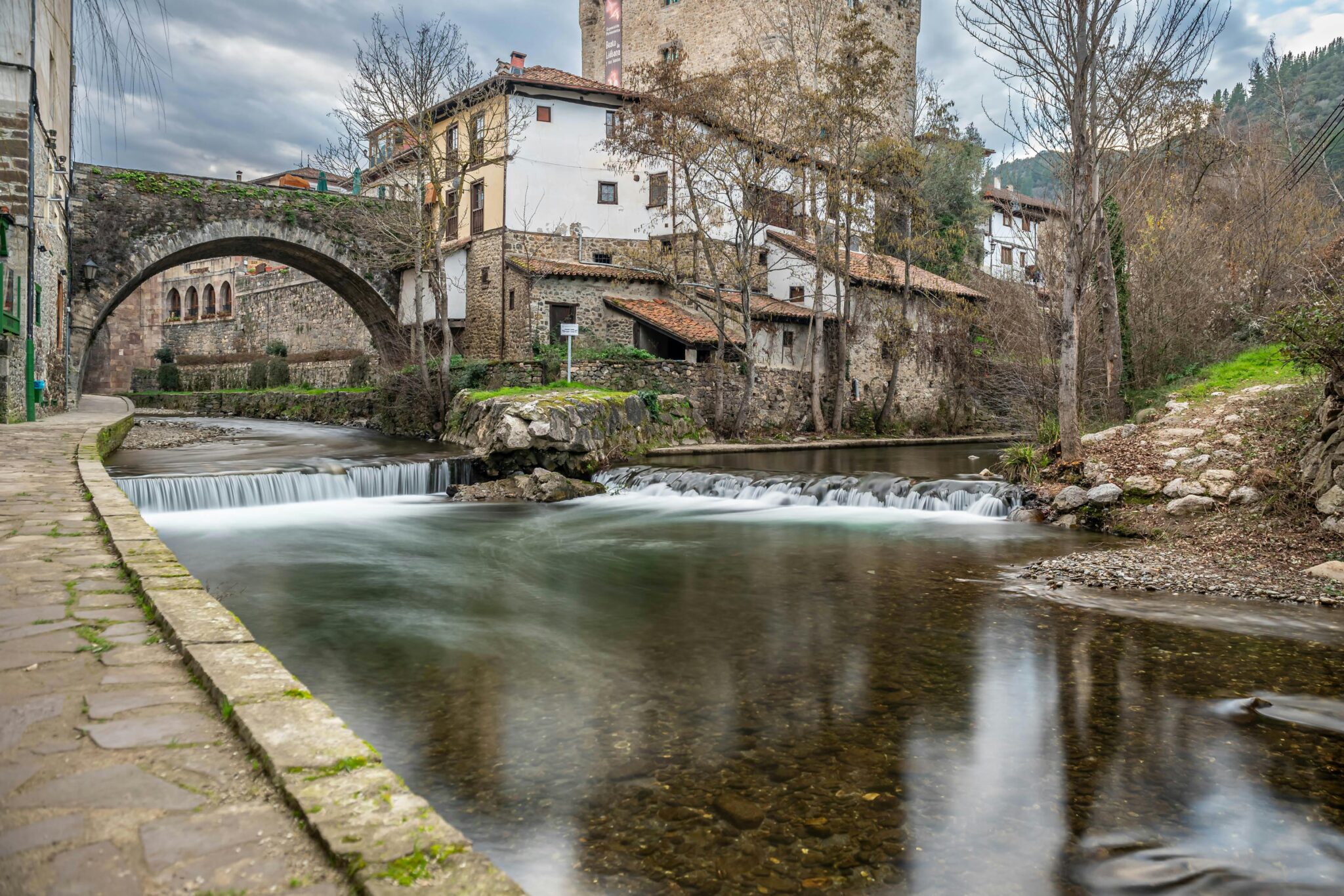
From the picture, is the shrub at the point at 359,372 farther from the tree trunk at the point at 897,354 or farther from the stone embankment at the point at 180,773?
the stone embankment at the point at 180,773

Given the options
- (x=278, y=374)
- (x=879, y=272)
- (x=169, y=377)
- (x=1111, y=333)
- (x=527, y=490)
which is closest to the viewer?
(x=527, y=490)

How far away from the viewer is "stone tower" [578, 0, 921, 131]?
40406mm

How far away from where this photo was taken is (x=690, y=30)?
4166cm

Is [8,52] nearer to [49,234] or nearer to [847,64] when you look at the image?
[49,234]

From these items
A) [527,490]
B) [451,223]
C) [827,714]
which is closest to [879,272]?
[451,223]

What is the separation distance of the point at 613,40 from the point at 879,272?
2414 centimetres

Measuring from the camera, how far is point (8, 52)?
1412cm

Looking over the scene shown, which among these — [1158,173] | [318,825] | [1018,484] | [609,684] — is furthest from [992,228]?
[318,825]

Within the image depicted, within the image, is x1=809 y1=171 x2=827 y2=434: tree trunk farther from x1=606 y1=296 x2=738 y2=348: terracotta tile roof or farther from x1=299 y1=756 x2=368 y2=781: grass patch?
x1=299 y1=756 x2=368 y2=781: grass patch

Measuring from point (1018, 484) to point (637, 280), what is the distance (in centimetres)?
1826

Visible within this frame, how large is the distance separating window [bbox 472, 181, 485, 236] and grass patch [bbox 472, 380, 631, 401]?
8.78 m

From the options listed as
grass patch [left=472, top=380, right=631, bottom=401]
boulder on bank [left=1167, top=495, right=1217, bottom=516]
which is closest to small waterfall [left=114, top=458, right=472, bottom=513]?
grass patch [left=472, top=380, right=631, bottom=401]

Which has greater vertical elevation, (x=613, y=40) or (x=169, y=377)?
(x=613, y=40)

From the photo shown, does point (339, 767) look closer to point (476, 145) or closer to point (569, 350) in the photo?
point (569, 350)
